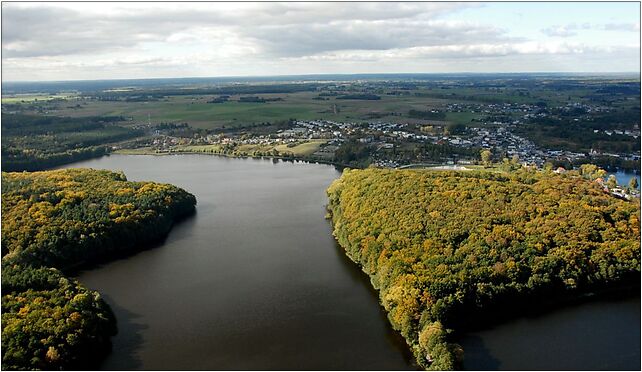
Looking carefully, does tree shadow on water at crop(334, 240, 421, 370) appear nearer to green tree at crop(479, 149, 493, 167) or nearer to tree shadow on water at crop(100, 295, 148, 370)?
tree shadow on water at crop(100, 295, 148, 370)

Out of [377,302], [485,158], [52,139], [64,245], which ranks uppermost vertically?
[52,139]

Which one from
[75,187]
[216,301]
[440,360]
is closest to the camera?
[440,360]

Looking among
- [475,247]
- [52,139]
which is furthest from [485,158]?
[52,139]

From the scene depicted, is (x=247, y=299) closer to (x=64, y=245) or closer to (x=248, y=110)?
(x=64, y=245)

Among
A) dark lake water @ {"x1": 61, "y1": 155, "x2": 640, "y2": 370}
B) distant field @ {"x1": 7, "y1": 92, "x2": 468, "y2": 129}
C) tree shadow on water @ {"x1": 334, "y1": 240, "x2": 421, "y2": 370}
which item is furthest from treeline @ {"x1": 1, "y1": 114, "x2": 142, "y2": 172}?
tree shadow on water @ {"x1": 334, "y1": 240, "x2": 421, "y2": 370}

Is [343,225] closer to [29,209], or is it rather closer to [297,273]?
[297,273]

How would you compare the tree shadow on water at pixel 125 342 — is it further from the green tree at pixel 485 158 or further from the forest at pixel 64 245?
the green tree at pixel 485 158

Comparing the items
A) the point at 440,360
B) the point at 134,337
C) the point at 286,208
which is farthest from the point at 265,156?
the point at 440,360
